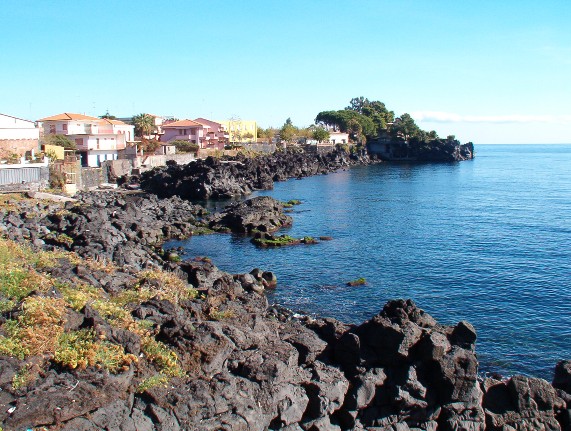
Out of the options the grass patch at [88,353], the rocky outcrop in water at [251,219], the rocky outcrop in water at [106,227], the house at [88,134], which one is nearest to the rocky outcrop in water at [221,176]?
the house at [88,134]

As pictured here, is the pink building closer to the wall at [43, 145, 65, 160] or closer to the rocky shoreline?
the wall at [43, 145, 65, 160]

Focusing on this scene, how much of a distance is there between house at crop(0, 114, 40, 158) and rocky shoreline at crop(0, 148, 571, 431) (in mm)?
50109

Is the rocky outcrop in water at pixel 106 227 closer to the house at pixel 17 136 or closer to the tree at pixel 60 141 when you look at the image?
the house at pixel 17 136

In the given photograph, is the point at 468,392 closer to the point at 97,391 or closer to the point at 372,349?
the point at 372,349

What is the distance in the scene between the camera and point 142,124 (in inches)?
5423

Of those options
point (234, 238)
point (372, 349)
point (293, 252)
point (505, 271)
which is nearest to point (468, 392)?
point (372, 349)

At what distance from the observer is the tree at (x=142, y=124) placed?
138125mm

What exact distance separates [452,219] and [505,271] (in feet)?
89.7

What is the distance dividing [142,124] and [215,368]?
4892 inches

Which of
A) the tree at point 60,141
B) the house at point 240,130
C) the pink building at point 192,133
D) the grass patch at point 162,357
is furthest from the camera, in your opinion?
the house at point 240,130

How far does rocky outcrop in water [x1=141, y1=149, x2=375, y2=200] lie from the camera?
94.7 meters

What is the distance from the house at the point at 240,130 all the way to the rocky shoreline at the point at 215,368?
14146 cm

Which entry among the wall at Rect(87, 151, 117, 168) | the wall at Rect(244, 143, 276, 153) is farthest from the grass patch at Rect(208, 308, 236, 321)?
the wall at Rect(244, 143, 276, 153)

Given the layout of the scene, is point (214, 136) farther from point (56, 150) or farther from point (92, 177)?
point (56, 150)
